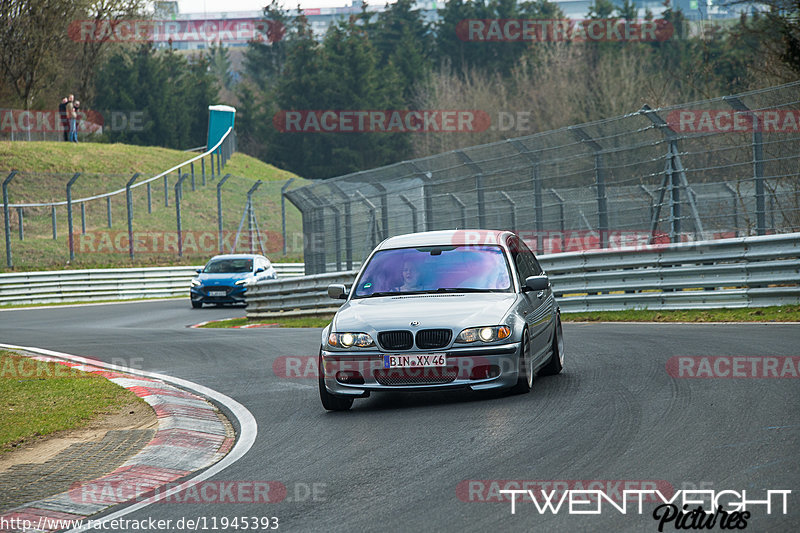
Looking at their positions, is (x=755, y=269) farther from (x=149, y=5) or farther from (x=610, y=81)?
(x=149, y=5)

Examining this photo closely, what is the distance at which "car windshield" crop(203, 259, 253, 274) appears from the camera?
1113 inches

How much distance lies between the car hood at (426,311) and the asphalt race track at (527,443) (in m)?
0.72

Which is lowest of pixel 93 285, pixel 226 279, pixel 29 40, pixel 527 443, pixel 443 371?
pixel 93 285

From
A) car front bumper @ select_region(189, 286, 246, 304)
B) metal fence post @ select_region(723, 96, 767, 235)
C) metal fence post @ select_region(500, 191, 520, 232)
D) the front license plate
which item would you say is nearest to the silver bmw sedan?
the front license plate

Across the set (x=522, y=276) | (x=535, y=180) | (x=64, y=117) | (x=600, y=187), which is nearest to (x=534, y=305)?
(x=522, y=276)

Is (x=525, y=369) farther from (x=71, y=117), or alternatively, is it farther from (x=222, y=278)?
(x=71, y=117)

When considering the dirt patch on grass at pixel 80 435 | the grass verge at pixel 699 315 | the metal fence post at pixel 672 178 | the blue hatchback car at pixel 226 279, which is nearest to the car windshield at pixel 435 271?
the dirt patch on grass at pixel 80 435

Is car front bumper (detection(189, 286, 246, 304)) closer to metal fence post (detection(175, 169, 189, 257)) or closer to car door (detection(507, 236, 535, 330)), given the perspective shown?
metal fence post (detection(175, 169, 189, 257))

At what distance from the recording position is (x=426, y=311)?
873 centimetres

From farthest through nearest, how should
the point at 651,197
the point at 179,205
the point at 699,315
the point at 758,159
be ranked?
the point at 179,205, the point at 651,197, the point at 699,315, the point at 758,159

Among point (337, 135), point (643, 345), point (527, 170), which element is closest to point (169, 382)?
point (643, 345)

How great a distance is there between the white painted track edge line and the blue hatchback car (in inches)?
499

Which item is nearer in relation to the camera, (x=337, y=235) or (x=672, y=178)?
(x=672, y=178)

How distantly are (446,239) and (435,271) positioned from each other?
1.82 ft
